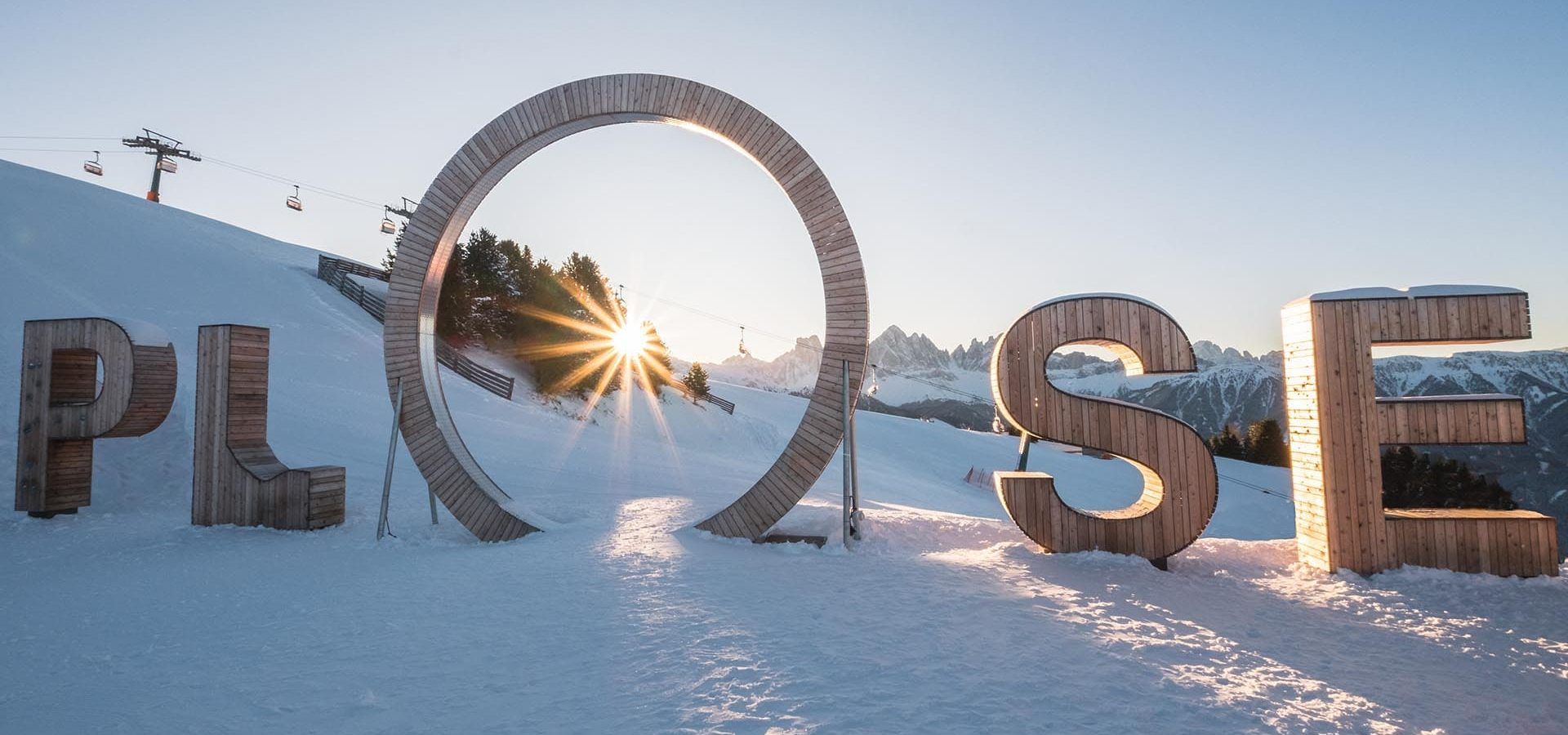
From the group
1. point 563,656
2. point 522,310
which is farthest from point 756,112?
point 522,310

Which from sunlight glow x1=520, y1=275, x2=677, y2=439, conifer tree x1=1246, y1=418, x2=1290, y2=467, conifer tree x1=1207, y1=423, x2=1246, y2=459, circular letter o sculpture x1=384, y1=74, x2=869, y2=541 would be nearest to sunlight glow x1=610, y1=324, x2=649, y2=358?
sunlight glow x1=520, y1=275, x2=677, y2=439

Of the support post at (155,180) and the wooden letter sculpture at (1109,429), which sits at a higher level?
the support post at (155,180)

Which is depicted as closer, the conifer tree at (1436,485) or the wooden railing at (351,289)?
the conifer tree at (1436,485)

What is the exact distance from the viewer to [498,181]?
863 cm

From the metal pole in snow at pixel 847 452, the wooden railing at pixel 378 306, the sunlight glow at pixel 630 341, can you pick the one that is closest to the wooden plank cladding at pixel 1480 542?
the metal pole in snow at pixel 847 452

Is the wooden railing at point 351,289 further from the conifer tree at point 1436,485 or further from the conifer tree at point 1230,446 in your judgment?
the conifer tree at point 1230,446

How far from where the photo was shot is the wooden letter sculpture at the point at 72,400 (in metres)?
9.37

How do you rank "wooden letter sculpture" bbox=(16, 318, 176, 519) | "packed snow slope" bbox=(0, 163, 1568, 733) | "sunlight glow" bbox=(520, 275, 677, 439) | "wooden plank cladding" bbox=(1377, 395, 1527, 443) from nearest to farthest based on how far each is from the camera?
"packed snow slope" bbox=(0, 163, 1568, 733), "wooden plank cladding" bbox=(1377, 395, 1527, 443), "wooden letter sculpture" bbox=(16, 318, 176, 519), "sunlight glow" bbox=(520, 275, 677, 439)

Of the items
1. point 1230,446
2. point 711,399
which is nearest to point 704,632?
point 711,399

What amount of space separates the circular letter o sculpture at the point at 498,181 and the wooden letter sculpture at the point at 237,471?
167 centimetres

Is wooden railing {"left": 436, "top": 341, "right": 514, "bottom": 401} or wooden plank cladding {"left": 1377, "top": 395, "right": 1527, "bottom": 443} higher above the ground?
wooden railing {"left": 436, "top": 341, "right": 514, "bottom": 401}

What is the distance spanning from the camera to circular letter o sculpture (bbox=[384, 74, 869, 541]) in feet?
23.7

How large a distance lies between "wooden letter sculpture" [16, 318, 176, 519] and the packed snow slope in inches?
21.1

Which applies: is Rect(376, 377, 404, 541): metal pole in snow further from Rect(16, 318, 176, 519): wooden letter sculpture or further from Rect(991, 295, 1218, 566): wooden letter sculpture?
Rect(991, 295, 1218, 566): wooden letter sculpture
